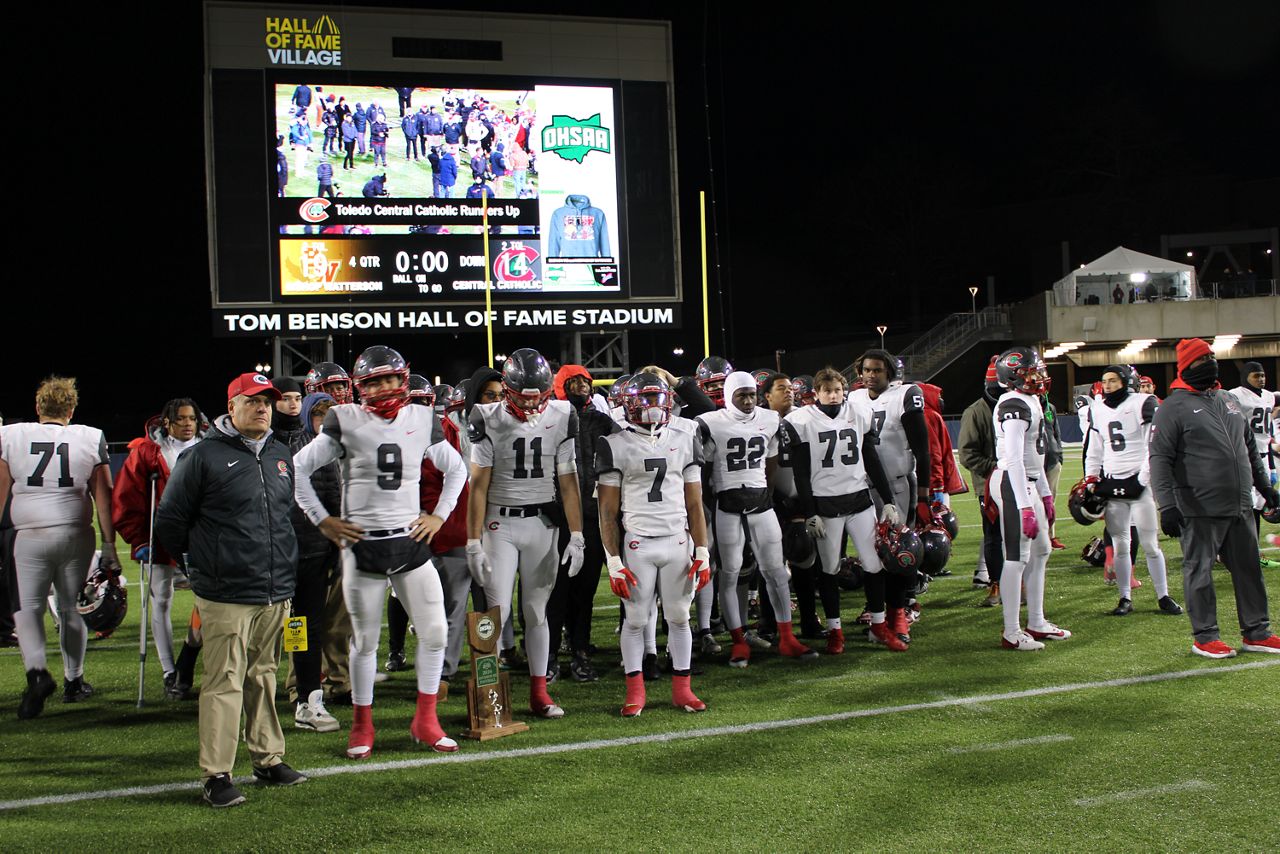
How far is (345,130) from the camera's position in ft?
68.2

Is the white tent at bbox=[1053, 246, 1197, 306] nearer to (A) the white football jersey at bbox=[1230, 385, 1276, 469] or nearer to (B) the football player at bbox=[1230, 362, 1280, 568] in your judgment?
(B) the football player at bbox=[1230, 362, 1280, 568]

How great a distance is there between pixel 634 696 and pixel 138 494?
3398 millimetres

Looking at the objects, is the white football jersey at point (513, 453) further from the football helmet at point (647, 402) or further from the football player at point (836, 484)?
the football player at point (836, 484)

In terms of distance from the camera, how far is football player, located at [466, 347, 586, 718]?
5.90 meters

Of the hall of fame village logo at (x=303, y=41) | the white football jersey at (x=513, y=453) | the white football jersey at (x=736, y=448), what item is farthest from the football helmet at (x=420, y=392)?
the hall of fame village logo at (x=303, y=41)

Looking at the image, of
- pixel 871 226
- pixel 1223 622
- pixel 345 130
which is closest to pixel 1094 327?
pixel 871 226

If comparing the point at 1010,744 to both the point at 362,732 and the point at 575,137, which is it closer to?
the point at 362,732

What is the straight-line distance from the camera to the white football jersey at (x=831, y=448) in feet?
24.1

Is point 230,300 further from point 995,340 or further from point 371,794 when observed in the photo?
point 995,340

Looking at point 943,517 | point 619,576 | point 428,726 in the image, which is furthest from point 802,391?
point 428,726

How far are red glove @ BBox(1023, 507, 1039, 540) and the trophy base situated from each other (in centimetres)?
351

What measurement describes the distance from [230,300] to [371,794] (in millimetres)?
17772

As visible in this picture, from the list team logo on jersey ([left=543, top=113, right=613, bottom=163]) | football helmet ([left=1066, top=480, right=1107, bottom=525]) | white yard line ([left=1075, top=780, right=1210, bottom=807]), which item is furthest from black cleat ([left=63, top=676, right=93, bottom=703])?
team logo on jersey ([left=543, top=113, right=613, bottom=163])

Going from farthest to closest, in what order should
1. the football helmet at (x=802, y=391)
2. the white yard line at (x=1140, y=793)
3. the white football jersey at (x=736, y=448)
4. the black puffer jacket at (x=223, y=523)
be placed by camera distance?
the football helmet at (x=802, y=391)
the white football jersey at (x=736, y=448)
the black puffer jacket at (x=223, y=523)
the white yard line at (x=1140, y=793)
